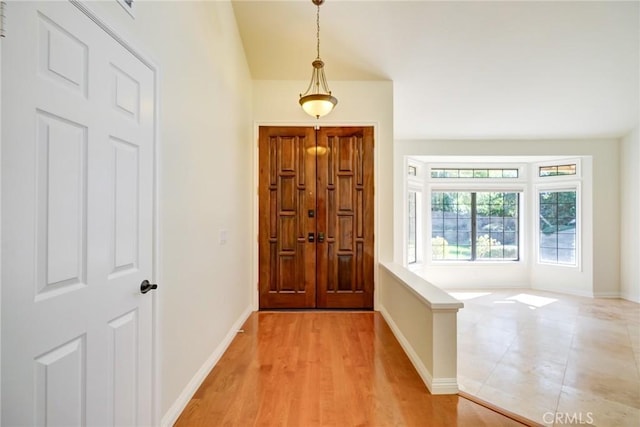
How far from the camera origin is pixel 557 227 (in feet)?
19.2

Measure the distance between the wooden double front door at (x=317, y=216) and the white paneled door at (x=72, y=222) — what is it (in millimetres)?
2430

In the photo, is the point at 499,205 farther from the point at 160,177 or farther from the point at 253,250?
the point at 160,177

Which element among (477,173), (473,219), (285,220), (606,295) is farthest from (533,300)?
(285,220)

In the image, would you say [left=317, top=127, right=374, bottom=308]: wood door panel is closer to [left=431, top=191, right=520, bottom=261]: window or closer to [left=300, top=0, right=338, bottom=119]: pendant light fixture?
[left=300, top=0, right=338, bottom=119]: pendant light fixture

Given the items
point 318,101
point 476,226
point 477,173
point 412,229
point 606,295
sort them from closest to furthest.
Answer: point 318,101
point 606,295
point 412,229
point 477,173
point 476,226

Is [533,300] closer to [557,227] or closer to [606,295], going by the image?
[606,295]

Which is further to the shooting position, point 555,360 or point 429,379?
point 555,360

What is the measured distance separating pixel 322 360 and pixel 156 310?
1.47 meters

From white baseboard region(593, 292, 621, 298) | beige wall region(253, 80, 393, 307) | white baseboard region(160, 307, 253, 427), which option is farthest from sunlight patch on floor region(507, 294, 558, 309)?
white baseboard region(160, 307, 253, 427)

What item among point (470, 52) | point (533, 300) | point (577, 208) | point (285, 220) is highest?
point (470, 52)

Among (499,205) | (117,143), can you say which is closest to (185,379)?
(117,143)

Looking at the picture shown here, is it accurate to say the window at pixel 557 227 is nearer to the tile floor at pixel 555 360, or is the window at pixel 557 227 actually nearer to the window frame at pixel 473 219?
the window frame at pixel 473 219

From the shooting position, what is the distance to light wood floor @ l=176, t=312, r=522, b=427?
6.15 feet

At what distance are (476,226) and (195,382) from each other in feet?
19.1
